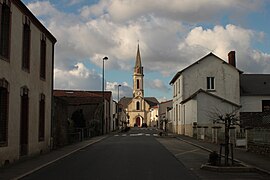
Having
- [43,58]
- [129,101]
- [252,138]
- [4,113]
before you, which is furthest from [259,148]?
[129,101]

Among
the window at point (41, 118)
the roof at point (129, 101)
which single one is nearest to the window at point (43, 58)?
the window at point (41, 118)

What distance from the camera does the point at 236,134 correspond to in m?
32.1

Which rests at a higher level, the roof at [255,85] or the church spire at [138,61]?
the church spire at [138,61]

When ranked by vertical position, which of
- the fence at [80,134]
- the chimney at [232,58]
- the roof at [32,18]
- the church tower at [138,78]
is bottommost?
the fence at [80,134]

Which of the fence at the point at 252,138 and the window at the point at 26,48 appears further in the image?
the fence at the point at 252,138

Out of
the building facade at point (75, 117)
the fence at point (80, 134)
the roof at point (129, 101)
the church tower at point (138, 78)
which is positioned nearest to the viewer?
the building facade at point (75, 117)

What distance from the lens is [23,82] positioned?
764 inches

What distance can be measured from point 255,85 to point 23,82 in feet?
132

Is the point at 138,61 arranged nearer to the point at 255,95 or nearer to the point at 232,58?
the point at 232,58

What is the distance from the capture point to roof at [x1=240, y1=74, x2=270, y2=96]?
2059 inches

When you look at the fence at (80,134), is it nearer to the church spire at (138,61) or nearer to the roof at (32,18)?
the roof at (32,18)

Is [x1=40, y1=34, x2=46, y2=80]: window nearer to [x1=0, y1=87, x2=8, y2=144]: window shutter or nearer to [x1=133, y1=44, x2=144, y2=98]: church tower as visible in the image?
[x1=0, y1=87, x2=8, y2=144]: window shutter

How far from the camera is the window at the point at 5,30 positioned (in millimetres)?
16703

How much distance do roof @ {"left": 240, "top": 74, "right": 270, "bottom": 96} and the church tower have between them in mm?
88340
